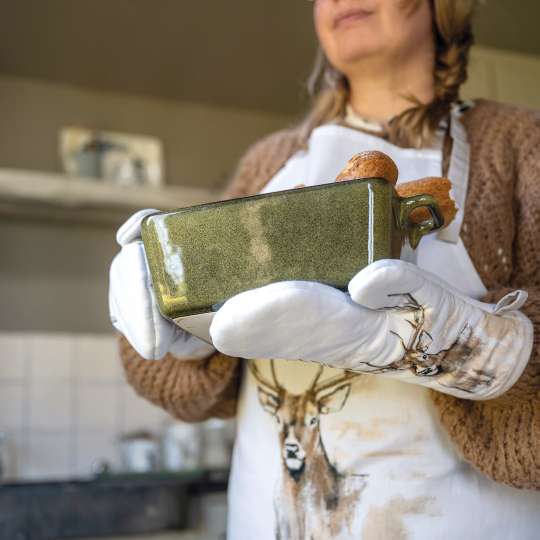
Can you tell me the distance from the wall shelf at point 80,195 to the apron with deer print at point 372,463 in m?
1.49

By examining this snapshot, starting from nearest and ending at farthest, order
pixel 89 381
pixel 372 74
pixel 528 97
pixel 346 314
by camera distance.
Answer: pixel 346 314 → pixel 372 74 → pixel 528 97 → pixel 89 381

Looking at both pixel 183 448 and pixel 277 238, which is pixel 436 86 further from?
pixel 183 448

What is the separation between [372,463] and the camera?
674 millimetres

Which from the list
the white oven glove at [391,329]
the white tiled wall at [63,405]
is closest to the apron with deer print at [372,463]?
the white oven glove at [391,329]

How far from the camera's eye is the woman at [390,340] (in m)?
0.52

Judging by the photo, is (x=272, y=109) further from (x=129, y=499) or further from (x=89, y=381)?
(x=129, y=499)

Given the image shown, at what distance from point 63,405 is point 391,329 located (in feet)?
7.05

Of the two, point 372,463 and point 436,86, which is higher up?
point 436,86

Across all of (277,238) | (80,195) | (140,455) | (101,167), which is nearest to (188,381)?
(277,238)

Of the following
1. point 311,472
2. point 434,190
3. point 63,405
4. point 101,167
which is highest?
point 101,167

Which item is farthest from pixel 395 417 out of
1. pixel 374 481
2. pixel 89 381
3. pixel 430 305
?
pixel 89 381

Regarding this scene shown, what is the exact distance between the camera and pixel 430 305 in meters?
0.52

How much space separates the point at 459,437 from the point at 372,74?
0.38m

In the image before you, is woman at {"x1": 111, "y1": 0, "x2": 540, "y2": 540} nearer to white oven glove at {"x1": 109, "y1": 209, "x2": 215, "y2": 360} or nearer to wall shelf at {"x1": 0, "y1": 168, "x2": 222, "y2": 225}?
white oven glove at {"x1": 109, "y1": 209, "x2": 215, "y2": 360}
